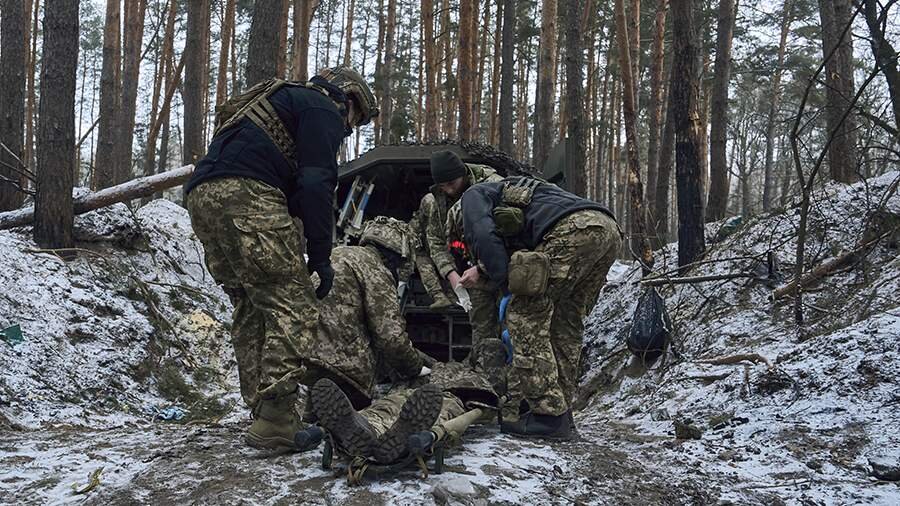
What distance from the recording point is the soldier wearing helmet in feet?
10.4

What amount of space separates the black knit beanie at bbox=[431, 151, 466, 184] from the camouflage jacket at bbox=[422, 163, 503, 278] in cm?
41

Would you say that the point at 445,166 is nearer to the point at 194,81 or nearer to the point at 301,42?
the point at 194,81

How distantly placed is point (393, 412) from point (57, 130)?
4.83 metres

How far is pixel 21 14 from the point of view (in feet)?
24.8

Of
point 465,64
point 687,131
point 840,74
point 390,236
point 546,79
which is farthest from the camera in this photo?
point 465,64

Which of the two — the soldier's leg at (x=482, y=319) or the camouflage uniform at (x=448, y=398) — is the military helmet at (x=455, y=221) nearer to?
the soldier's leg at (x=482, y=319)

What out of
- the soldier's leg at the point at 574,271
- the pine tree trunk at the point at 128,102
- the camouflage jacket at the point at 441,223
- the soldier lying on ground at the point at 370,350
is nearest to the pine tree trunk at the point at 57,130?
the camouflage jacket at the point at 441,223

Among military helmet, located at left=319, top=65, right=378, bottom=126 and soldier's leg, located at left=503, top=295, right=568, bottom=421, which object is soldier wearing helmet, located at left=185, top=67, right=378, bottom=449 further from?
soldier's leg, located at left=503, top=295, right=568, bottom=421

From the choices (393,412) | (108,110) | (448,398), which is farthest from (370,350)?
(108,110)

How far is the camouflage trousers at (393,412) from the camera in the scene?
2914mm

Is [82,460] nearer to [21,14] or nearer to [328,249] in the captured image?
[328,249]

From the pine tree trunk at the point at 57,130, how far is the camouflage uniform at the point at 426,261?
319cm

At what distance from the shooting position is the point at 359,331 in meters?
3.92

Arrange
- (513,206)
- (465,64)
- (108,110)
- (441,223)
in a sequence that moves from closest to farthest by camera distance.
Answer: (513,206) < (441,223) < (108,110) < (465,64)
